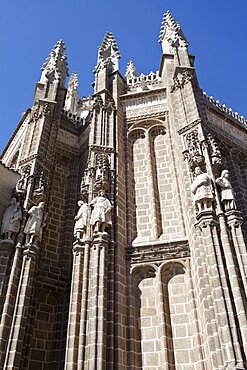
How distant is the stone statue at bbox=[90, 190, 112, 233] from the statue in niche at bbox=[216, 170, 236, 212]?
3292 millimetres

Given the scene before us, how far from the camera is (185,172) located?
1363 cm

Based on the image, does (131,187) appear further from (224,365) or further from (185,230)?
(224,365)

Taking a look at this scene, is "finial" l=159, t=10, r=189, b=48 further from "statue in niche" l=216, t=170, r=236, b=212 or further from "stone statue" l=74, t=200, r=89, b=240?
"stone statue" l=74, t=200, r=89, b=240

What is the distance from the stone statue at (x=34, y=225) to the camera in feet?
41.7

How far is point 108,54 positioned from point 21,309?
13696 mm

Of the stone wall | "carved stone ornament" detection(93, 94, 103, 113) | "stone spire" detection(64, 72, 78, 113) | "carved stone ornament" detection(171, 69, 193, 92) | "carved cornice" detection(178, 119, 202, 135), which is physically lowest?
the stone wall

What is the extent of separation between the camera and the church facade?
10.5m

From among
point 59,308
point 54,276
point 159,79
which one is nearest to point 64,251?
point 54,276

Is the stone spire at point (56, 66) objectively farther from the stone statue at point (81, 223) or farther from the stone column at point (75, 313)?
the stone column at point (75, 313)

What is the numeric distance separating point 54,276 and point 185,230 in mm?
4333

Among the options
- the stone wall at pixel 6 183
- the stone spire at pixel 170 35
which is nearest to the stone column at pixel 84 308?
the stone wall at pixel 6 183

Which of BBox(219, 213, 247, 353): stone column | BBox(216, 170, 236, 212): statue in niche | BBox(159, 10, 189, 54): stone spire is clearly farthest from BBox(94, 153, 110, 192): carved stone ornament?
BBox(159, 10, 189, 54): stone spire

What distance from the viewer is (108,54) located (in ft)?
68.6

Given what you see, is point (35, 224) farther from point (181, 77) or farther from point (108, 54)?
point (108, 54)
